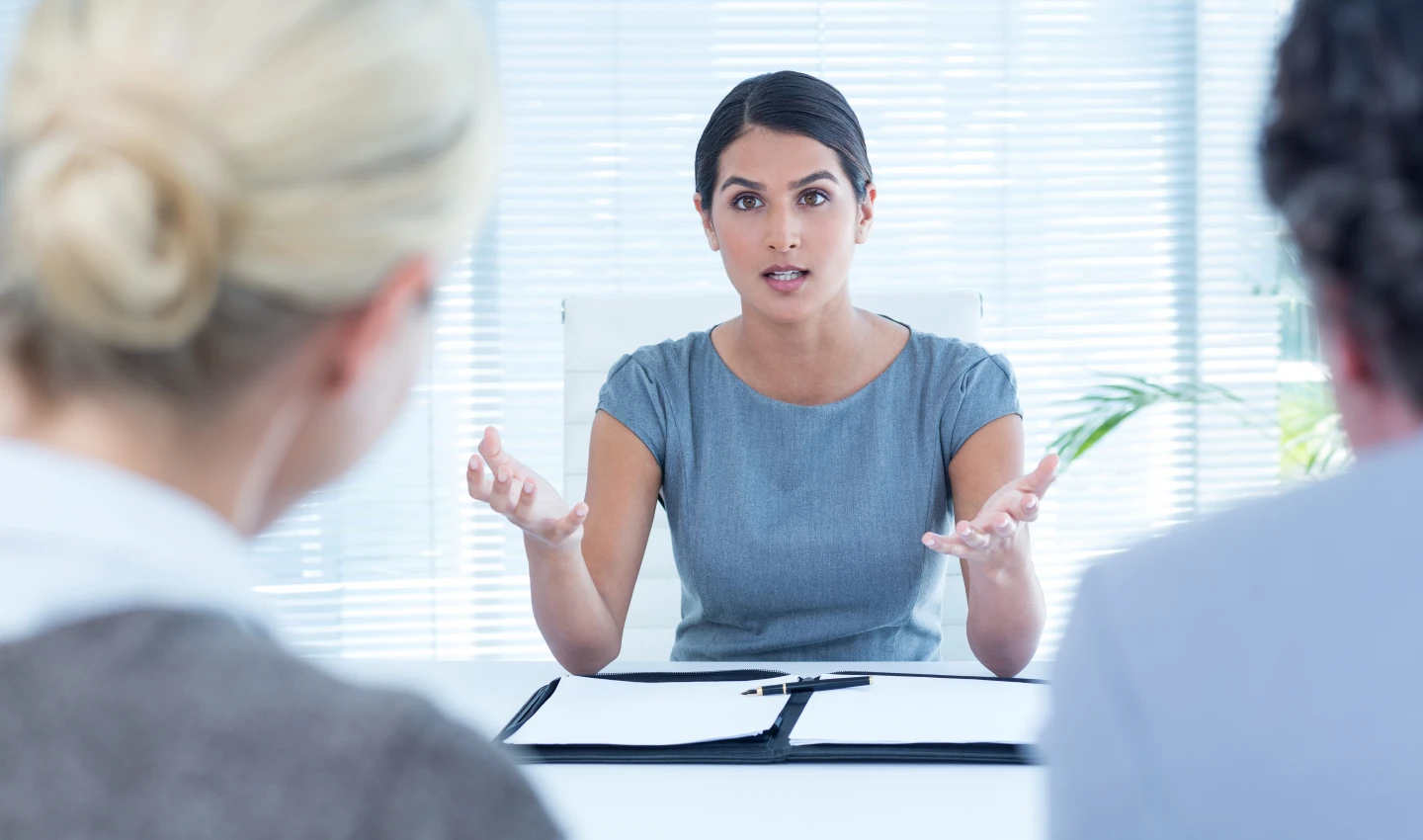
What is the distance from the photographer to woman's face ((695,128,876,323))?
165 cm

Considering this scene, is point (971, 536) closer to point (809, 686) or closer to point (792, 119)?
point (809, 686)

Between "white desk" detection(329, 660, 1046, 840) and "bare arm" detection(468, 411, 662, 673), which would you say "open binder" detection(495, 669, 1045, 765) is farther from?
"bare arm" detection(468, 411, 662, 673)

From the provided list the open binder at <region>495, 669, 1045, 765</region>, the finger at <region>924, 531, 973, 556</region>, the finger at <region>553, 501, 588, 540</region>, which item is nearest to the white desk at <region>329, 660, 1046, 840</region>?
the open binder at <region>495, 669, 1045, 765</region>

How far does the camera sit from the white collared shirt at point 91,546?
44cm

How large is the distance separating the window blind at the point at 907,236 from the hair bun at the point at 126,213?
101 inches

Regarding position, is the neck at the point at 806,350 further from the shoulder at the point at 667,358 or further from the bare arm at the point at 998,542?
the bare arm at the point at 998,542

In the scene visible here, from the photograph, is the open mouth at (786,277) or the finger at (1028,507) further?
the open mouth at (786,277)

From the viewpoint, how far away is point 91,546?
1.48ft

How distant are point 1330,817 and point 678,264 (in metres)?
2.68

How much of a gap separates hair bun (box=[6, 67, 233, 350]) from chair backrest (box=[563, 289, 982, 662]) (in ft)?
4.54

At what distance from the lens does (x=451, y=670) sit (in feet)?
4.64

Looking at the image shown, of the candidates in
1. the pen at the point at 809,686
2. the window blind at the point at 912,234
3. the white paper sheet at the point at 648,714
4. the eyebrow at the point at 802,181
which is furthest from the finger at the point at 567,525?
the window blind at the point at 912,234

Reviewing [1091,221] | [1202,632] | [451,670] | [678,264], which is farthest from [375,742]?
[1091,221]

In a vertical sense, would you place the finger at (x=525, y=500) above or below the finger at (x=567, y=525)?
above
